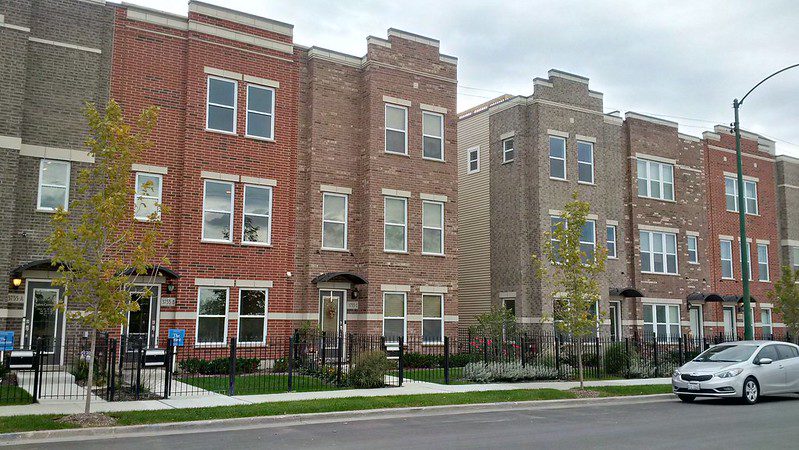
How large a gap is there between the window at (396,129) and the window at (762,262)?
22648mm

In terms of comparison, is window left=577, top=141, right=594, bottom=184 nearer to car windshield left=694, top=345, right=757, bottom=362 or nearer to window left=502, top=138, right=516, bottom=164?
window left=502, top=138, right=516, bottom=164

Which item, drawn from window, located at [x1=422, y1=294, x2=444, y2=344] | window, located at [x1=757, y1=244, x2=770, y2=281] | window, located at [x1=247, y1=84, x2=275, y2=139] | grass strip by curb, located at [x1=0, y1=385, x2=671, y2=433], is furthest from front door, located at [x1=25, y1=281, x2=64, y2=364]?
window, located at [x1=757, y1=244, x2=770, y2=281]

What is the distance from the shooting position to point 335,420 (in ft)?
45.6

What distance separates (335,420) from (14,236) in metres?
12.0

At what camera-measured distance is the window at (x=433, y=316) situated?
26453 millimetres

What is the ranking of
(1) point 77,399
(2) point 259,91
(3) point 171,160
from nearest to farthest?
(1) point 77,399
(3) point 171,160
(2) point 259,91

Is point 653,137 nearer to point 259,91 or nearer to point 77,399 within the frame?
point 259,91

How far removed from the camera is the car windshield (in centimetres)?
1767

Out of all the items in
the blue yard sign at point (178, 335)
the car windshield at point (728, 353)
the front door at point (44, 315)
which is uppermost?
the front door at point (44, 315)

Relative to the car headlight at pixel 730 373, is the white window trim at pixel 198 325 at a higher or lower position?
higher

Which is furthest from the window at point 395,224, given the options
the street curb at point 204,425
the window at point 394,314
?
the street curb at point 204,425

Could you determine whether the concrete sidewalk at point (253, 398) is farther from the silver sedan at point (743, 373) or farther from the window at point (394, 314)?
the window at point (394, 314)

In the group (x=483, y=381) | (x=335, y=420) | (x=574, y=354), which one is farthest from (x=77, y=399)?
(x=574, y=354)

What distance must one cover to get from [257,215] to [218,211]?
4.41ft
